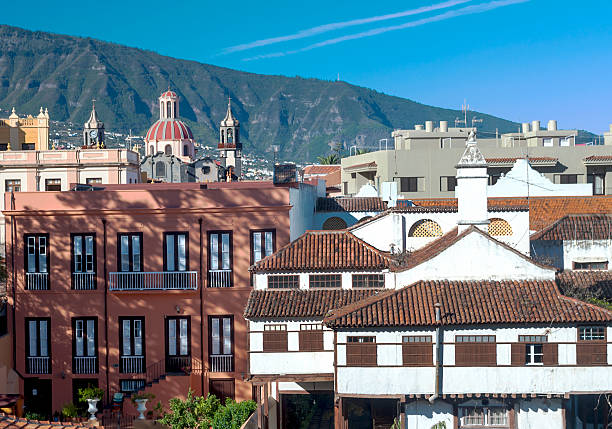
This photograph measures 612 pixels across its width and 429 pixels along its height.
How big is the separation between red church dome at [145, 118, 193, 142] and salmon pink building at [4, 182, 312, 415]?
364ft

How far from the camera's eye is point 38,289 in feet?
106

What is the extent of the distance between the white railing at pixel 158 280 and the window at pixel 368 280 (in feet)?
21.1

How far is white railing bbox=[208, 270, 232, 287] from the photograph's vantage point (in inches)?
1259

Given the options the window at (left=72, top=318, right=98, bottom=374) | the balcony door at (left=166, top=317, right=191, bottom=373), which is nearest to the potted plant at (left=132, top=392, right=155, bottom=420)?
the balcony door at (left=166, top=317, right=191, bottom=373)

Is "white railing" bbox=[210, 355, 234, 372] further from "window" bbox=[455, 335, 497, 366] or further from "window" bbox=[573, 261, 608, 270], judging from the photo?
"window" bbox=[573, 261, 608, 270]

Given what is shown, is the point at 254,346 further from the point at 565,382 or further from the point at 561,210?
the point at 561,210

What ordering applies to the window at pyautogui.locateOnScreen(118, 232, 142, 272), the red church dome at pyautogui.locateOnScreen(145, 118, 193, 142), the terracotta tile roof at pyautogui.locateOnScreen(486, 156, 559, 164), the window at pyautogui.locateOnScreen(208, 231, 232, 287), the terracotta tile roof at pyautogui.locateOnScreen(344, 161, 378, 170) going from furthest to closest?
the red church dome at pyautogui.locateOnScreen(145, 118, 193, 142) < the terracotta tile roof at pyautogui.locateOnScreen(344, 161, 378, 170) < the terracotta tile roof at pyautogui.locateOnScreen(486, 156, 559, 164) < the window at pyautogui.locateOnScreen(118, 232, 142, 272) < the window at pyautogui.locateOnScreen(208, 231, 232, 287)

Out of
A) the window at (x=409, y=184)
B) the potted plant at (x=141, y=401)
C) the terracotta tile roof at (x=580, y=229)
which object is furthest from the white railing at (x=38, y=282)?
the window at (x=409, y=184)

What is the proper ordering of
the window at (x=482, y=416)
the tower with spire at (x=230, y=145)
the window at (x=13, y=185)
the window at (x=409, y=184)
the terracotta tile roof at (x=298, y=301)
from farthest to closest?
the tower with spire at (x=230, y=145), the window at (x=409, y=184), the window at (x=13, y=185), the terracotta tile roof at (x=298, y=301), the window at (x=482, y=416)

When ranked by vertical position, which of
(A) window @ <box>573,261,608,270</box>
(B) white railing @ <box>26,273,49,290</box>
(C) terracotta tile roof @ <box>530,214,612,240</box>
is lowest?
(B) white railing @ <box>26,273,49,290</box>

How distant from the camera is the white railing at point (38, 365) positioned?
106 feet

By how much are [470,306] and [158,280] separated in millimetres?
12146

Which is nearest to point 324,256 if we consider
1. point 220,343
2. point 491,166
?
point 220,343

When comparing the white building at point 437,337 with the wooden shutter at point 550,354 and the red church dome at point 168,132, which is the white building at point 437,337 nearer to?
the wooden shutter at point 550,354
